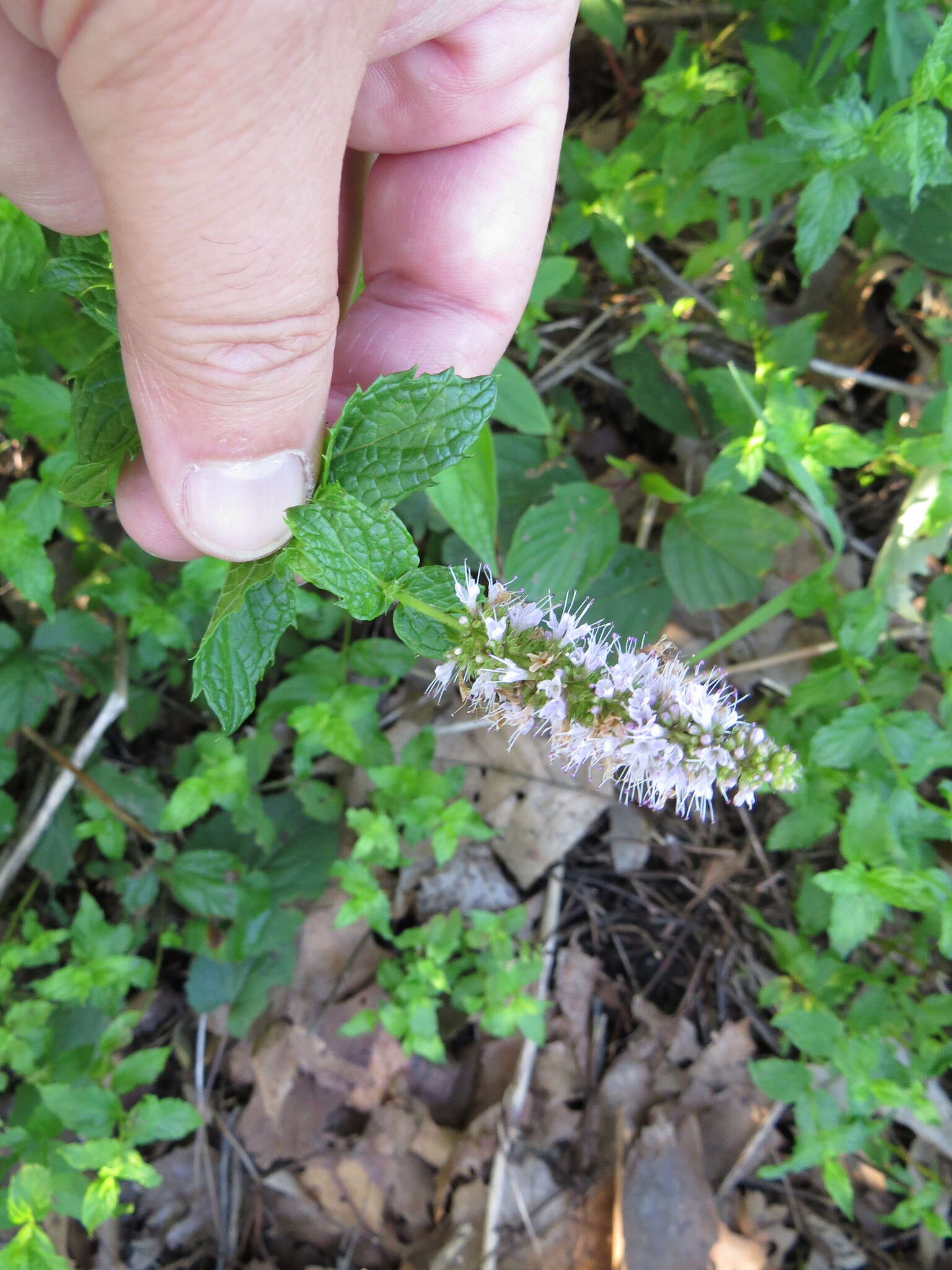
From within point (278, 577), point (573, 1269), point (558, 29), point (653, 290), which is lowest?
point (573, 1269)

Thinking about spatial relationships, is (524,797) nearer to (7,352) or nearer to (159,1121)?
(159,1121)

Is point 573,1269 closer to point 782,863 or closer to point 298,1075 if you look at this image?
point 298,1075

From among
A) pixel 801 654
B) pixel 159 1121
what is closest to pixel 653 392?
pixel 801 654

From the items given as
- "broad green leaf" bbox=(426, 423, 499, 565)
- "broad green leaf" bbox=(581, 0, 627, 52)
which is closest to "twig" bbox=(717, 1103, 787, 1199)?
"broad green leaf" bbox=(426, 423, 499, 565)

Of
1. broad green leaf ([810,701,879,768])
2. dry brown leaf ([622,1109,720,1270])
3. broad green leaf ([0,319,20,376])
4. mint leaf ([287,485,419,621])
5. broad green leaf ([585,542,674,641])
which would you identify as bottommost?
dry brown leaf ([622,1109,720,1270])

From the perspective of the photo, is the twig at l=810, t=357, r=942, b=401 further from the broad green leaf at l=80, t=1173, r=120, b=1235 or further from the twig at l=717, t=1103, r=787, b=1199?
the broad green leaf at l=80, t=1173, r=120, b=1235

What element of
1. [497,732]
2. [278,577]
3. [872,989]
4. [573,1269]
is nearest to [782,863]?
[872,989]
